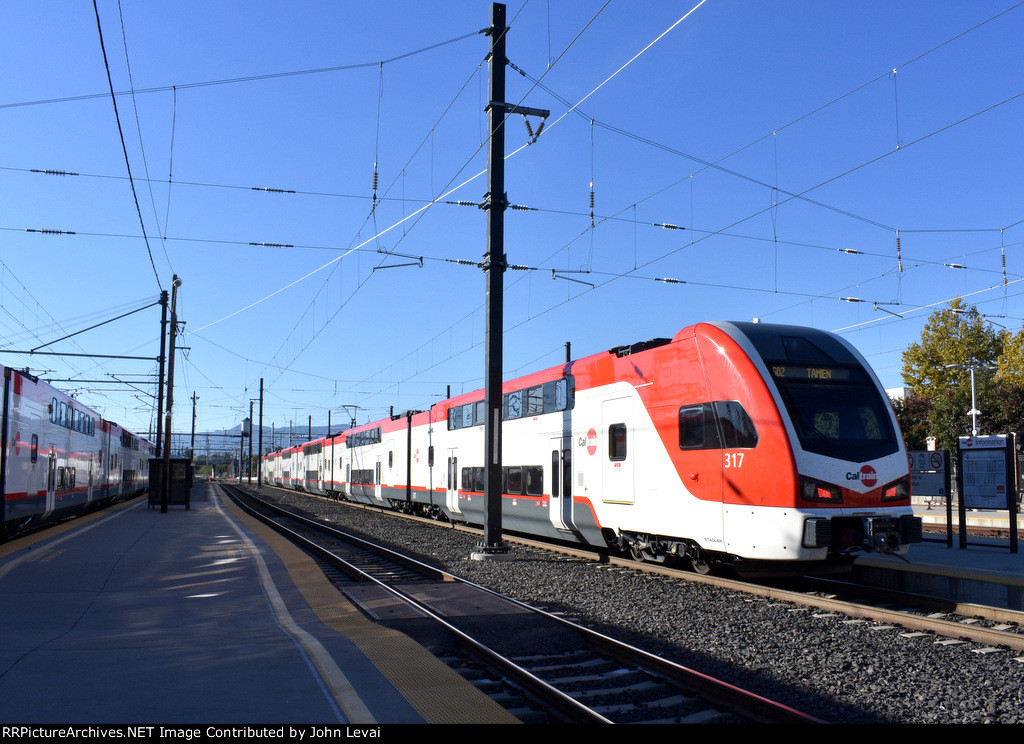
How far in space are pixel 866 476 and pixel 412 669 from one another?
6.15 meters

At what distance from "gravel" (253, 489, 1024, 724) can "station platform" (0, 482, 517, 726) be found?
236cm

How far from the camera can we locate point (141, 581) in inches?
413

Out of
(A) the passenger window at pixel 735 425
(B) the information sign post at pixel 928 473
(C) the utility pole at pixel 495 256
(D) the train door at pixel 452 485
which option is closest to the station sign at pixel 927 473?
(B) the information sign post at pixel 928 473

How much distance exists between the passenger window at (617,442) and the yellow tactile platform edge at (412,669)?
16.3ft

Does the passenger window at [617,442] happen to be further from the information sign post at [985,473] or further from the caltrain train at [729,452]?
the information sign post at [985,473]

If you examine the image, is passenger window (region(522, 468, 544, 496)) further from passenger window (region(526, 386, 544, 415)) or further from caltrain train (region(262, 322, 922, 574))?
passenger window (region(526, 386, 544, 415))

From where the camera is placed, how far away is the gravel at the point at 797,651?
5.40 metres

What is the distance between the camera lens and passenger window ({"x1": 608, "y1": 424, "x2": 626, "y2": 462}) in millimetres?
12414

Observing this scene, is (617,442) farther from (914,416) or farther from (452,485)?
(914,416)

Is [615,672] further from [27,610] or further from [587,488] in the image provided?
[587,488]

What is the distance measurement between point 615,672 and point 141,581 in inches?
285

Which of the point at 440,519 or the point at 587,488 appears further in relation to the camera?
the point at 440,519

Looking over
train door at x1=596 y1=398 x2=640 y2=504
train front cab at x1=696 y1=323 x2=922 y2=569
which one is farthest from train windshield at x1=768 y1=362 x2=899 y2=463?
train door at x1=596 y1=398 x2=640 y2=504

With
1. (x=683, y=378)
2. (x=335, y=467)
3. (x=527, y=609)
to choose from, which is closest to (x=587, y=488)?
(x=683, y=378)
